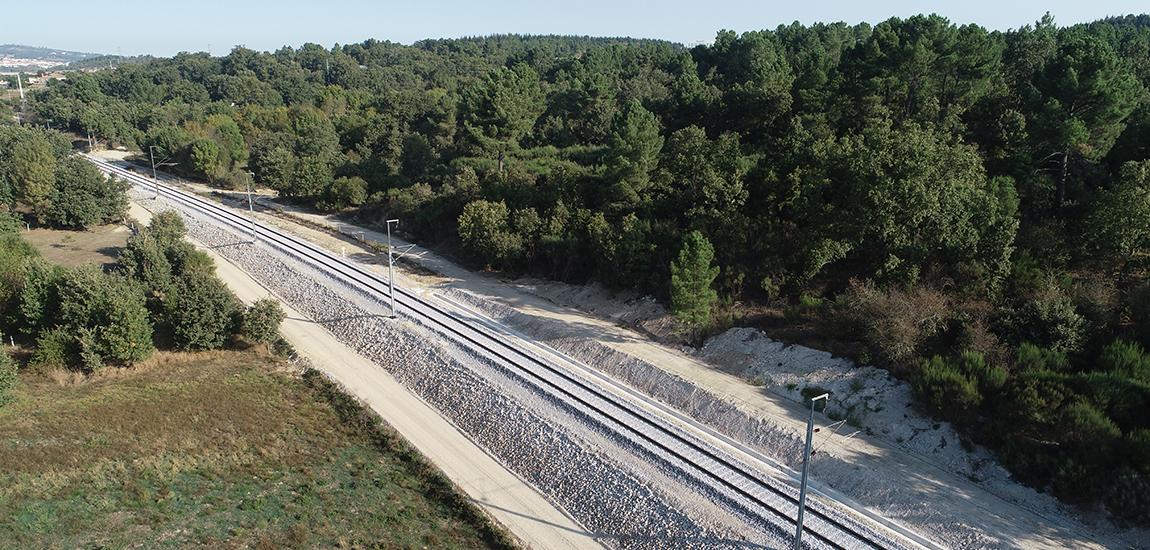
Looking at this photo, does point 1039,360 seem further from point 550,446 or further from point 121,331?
point 121,331

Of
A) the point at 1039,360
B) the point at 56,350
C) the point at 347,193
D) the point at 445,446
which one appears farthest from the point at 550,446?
the point at 347,193

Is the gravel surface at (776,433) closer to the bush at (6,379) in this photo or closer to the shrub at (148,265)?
the shrub at (148,265)

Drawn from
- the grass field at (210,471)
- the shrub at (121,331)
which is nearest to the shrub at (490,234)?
the grass field at (210,471)

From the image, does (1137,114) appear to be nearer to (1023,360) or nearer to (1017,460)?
(1023,360)

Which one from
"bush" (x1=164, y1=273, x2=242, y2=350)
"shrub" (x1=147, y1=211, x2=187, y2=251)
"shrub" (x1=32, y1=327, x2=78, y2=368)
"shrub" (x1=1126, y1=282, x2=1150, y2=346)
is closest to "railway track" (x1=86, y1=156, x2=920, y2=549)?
"bush" (x1=164, y1=273, x2=242, y2=350)

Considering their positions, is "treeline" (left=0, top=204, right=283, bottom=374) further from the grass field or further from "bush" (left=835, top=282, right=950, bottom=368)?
"bush" (left=835, top=282, right=950, bottom=368)
